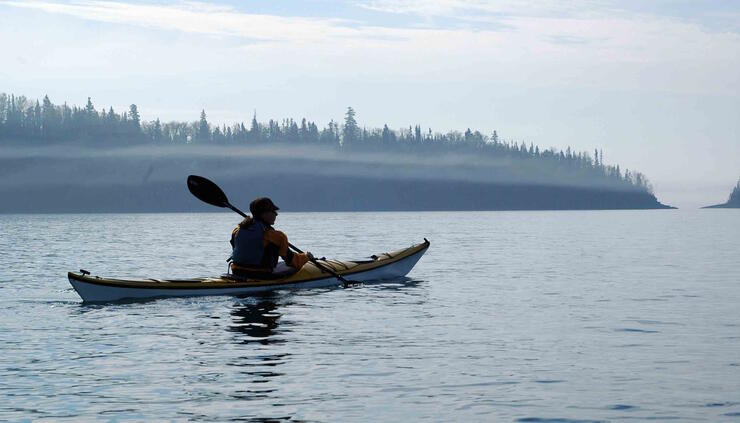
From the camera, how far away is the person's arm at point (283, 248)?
68.3 ft

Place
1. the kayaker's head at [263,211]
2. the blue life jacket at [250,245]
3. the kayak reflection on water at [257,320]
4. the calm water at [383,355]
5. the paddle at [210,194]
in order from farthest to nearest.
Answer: the paddle at [210,194], the blue life jacket at [250,245], the kayaker's head at [263,211], the kayak reflection on water at [257,320], the calm water at [383,355]

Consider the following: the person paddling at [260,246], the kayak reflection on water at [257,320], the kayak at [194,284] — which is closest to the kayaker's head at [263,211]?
the person paddling at [260,246]

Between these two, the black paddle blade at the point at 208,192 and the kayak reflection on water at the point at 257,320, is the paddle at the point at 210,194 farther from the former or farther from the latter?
the kayak reflection on water at the point at 257,320

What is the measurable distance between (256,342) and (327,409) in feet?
16.9

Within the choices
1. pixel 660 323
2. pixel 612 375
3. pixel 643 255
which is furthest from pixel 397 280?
pixel 643 255

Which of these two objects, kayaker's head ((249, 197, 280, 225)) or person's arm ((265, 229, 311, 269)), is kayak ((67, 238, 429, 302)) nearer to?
person's arm ((265, 229, 311, 269))

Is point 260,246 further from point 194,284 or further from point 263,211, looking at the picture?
point 194,284

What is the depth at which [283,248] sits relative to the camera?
827 inches

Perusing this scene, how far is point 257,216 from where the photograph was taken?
20.7 metres

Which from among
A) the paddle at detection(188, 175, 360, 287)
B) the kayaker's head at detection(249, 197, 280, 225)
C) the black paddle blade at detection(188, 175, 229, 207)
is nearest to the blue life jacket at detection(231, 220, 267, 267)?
the kayaker's head at detection(249, 197, 280, 225)

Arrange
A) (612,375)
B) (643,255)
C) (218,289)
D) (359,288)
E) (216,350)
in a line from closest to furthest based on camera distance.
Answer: (612,375), (216,350), (218,289), (359,288), (643,255)

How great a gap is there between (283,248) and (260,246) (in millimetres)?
527

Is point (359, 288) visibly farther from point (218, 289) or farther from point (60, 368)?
point (60, 368)

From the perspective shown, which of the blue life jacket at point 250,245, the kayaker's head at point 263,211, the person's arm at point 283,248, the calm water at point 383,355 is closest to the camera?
the calm water at point 383,355
